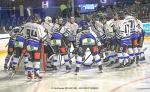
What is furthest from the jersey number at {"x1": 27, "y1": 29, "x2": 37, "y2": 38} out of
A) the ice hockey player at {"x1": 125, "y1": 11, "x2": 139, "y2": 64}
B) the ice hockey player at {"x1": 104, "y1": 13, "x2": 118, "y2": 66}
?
the ice hockey player at {"x1": 125, "y1": 11, "x2": 139, "y2": 64}

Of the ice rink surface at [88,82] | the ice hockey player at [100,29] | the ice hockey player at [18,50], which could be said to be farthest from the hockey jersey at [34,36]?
the ice hockey player at [100,29]

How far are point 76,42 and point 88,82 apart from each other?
1651mm

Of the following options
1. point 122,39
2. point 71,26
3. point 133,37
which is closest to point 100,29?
point 71,26

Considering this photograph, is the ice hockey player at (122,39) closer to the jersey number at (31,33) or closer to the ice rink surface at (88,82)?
the ice rink surface at (88,82)

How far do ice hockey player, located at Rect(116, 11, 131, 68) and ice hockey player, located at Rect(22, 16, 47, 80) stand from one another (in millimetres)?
2424

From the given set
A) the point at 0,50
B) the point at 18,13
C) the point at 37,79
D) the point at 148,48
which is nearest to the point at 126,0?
the point at 18,13

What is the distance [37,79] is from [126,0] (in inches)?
604

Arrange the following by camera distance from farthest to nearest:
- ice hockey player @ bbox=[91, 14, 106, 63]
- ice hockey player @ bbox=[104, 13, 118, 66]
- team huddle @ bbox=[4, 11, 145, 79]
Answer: ice hockey player @ bbox=[91, 14, 106, 63], ice hockey player @ bbox=[104, 13, 118, 66], team huddle @ bbox=[4, 11, 145, 79]

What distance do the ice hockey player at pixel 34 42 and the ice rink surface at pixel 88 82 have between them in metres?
0.35

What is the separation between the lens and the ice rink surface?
29.2 feet

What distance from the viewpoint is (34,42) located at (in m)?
9.90

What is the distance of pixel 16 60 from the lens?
443 inches

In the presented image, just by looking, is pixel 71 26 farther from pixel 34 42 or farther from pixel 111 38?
pixel 34 42

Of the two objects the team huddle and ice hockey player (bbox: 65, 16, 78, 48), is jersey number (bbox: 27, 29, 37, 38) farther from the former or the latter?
ice hockey player (bbox: 65, 16, 78, 48)
